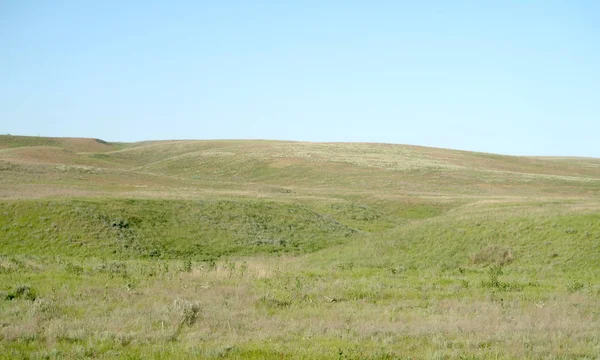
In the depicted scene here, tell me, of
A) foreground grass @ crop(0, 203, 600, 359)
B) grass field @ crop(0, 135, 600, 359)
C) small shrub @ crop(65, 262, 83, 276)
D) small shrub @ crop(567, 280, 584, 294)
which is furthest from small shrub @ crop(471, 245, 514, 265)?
small shrub @ crop(65, 262, 83, 276)

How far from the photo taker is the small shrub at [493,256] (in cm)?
2588

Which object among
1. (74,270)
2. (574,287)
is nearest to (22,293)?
(74,270)

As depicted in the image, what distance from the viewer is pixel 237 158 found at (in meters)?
115

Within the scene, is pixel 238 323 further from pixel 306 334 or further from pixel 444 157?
pixel 444 157

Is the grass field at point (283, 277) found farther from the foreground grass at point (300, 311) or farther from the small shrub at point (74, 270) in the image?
the small shrub at point (74, 270)

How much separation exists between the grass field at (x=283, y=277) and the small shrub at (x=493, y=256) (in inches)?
2.4

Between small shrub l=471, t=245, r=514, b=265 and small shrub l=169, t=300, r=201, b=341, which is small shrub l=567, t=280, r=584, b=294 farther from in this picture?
small shrub l=169, t=300, r=201, b=341

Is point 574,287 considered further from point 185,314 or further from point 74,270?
point 74,270

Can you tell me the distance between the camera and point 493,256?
2625 cm

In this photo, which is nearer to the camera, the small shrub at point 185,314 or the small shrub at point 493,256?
the small shrub at point 185,314

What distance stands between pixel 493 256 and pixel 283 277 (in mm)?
11310

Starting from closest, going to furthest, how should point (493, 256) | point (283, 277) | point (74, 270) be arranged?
point (283, 277) < point (74, 270) < point (493, 256)

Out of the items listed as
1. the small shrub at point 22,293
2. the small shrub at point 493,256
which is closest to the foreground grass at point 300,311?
the small shrub at point 22,293

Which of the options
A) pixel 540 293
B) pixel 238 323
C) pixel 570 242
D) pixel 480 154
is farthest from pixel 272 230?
pixel 480 154
